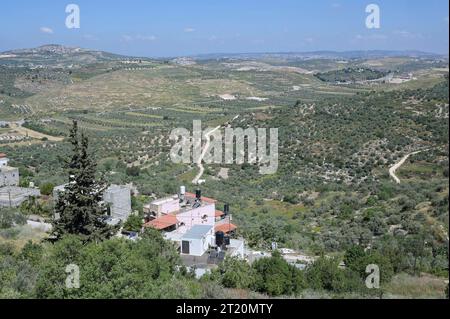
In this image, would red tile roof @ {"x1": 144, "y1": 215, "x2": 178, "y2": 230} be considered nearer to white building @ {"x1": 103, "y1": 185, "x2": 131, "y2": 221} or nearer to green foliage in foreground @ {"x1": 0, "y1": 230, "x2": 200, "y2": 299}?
white building @ {"x1": 103, "y1": 185, "x2": 131, "y2": 221}

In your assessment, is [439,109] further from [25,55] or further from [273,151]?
[25,55]

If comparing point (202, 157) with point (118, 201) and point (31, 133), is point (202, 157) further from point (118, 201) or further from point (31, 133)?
point (31, 133)

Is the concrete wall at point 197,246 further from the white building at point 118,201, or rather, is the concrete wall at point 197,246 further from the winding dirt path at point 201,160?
the winding dirt path at point 201,160

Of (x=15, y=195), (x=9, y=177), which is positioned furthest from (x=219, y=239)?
(x=9, y=177)

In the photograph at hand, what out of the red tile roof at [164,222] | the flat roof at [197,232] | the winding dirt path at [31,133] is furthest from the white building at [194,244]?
the winding dirt path at [31,133]
